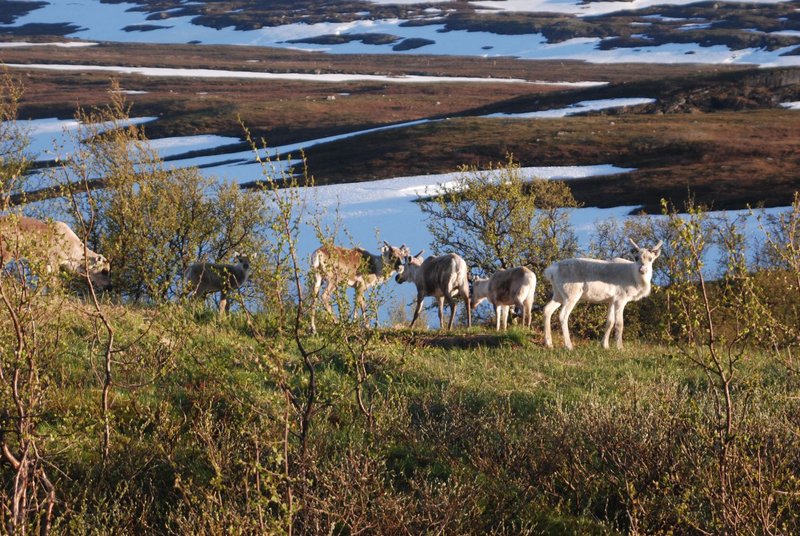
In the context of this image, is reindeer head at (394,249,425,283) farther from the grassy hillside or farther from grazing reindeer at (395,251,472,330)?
the grassy hillside

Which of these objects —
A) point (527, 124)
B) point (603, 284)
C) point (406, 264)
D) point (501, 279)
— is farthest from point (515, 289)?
point (527, 124)

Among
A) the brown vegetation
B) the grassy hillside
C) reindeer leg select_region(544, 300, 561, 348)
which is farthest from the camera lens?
the brown vegetation

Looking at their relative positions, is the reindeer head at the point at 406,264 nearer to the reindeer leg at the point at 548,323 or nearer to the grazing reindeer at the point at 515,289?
the grazing reindeer at the point at 515,289

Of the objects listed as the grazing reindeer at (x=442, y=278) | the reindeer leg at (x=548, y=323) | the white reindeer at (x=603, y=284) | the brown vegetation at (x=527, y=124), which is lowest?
the brown vegetation at (x=527, y=124)

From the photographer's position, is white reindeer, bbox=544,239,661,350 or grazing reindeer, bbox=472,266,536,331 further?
grazing reindeer, bbox=472,266,536,331

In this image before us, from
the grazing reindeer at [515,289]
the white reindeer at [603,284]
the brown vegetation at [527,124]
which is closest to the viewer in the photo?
the white reindeer at [603,284]

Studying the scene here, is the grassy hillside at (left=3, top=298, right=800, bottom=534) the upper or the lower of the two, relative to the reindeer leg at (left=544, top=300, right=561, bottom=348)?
upper

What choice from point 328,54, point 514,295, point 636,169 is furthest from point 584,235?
point 328,54

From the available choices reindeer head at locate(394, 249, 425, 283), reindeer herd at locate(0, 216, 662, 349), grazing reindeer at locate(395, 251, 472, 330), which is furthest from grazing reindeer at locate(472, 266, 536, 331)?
reindeer head at locate(394, 249, 425, 283)

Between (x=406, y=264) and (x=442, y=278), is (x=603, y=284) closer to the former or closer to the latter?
(x=442, y=278)

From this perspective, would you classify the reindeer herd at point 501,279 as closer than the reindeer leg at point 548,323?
No

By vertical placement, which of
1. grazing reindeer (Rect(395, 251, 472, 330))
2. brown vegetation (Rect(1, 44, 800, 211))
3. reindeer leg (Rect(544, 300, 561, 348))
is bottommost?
brown vegetation (Rect(1, 44, 800, 211))

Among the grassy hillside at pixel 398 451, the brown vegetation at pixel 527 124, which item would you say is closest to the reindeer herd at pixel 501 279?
the grassy hillside at pixel 398 451

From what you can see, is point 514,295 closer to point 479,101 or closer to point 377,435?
point 377,435
